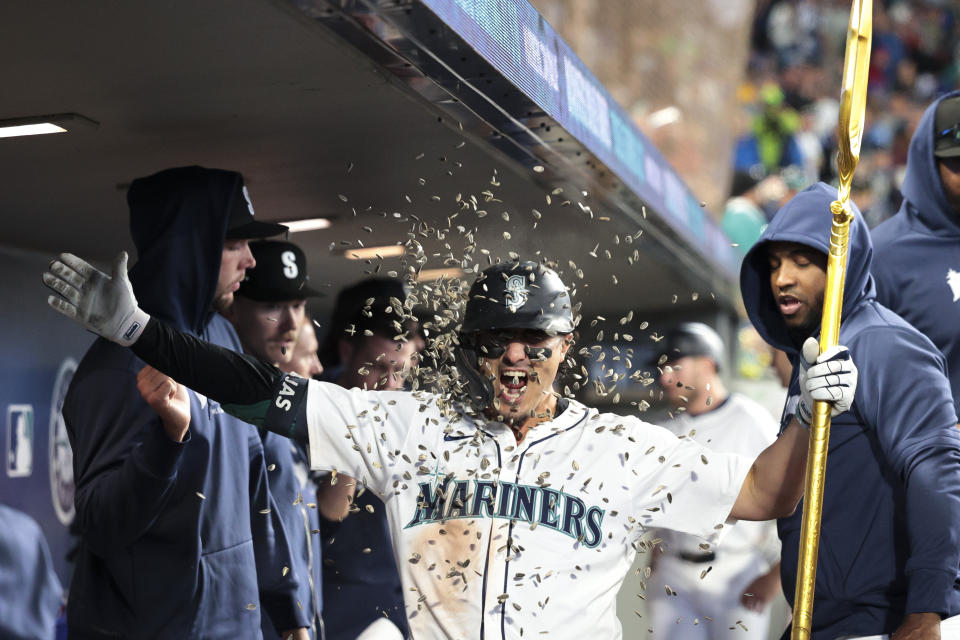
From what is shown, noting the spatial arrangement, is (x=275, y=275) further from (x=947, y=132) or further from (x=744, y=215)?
(x=744, y=215)

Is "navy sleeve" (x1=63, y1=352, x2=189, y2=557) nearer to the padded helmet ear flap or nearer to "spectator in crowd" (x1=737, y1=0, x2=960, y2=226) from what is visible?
the padded helmet ear flap

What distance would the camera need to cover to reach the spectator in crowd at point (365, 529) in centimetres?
466

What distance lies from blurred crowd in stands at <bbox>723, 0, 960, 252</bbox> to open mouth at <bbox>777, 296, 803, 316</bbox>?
1300 cm

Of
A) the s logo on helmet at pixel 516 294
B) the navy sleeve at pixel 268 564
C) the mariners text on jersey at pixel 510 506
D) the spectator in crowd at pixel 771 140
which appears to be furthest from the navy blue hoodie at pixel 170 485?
the spectator in crowd at pixel 771 140

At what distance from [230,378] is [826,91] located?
18.4m

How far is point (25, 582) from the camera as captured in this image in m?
4.79

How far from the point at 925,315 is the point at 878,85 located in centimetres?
1730

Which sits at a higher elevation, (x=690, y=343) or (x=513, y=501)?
(x=690, y=343)

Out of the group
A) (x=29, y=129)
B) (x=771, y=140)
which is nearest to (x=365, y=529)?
(x=29, y=129)

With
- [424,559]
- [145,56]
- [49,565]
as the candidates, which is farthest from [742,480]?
[49,565]

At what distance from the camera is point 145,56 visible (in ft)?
11.0

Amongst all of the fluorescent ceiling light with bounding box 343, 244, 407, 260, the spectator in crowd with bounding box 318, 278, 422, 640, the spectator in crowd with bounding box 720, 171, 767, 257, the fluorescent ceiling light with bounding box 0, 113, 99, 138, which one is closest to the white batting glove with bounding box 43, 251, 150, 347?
the fluorescent ceiling light with bounding box 0, 113, 99, 138

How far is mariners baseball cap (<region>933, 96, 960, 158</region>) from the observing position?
12.2 feet

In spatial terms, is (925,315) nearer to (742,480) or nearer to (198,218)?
(742,480)
